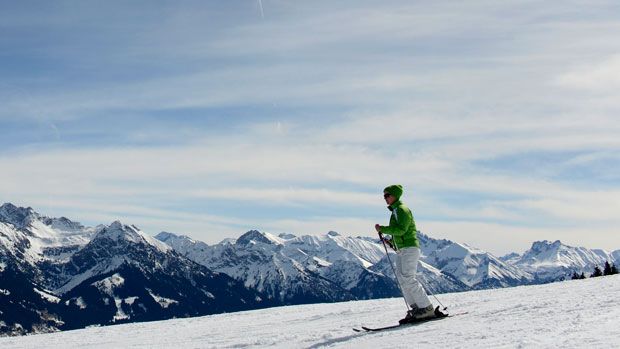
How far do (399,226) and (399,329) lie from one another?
6.94ft

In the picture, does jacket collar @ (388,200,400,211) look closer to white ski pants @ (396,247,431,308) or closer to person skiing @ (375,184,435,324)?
person skiing @ (375,184,435,324)

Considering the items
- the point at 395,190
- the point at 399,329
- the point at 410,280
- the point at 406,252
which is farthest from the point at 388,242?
the point at 399,329

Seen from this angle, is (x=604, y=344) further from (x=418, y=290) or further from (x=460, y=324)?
(x=418, y=290)

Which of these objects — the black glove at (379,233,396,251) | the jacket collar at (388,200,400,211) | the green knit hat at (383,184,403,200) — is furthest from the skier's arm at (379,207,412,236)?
the black glove at (379,233,396,251)

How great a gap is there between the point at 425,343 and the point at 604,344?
2903 millimetres

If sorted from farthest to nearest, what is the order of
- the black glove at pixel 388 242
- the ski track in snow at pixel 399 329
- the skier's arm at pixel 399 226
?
the black glove at pixel 388 242
the skier's arm at pixel 399 226
the ski track in snow at pixel 399 329

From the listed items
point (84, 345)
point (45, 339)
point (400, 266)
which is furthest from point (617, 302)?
point (45, 339)

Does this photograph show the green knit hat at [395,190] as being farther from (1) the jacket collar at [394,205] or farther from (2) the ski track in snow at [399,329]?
(2) the ski track in snow at [399,329]

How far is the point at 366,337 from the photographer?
1235 cm

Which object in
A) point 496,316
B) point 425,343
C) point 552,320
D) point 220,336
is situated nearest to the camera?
point 425,343

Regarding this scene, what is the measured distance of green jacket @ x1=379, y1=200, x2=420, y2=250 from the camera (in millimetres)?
13195

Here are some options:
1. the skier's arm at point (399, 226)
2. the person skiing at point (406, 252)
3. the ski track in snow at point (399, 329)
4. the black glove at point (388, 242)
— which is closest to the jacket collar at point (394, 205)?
the person skiing at point (406, 252)

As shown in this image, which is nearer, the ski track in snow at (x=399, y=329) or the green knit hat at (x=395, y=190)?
the ski track in snow at (x=399, y=329)

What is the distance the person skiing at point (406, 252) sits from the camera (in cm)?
1323
